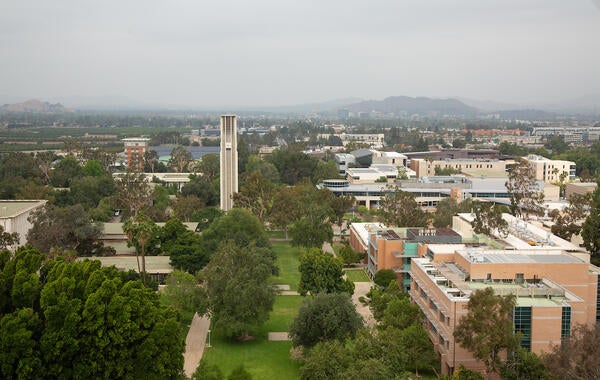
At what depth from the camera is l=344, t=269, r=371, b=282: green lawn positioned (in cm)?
3472

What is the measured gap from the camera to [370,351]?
63.0ft

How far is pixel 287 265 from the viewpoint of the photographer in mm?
37781

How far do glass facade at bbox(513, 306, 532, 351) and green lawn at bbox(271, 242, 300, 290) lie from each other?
1425 centimetres

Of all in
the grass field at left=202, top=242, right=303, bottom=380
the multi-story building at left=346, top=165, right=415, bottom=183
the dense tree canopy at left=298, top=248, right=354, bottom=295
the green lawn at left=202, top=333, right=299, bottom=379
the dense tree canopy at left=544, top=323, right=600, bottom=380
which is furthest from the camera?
the multi-story building at left=346, top=165, right=415, bottom=183

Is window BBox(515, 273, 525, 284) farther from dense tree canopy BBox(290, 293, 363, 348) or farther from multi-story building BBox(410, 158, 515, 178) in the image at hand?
multi-story building BBox(410, 158, 515, 178)

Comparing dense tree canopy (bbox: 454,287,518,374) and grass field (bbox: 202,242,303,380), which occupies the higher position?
dense tree canopy (bbox: 454,287,518,374)

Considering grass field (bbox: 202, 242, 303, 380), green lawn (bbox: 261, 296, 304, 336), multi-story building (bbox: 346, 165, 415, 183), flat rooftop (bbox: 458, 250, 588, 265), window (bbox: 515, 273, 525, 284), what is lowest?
green lawn (bbox: 261, 296, 304, 336)

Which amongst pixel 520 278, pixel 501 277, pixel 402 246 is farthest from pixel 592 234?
pixel 402 246

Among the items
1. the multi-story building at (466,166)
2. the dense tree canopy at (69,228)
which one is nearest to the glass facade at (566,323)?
the dense tree canopy at (69,228)

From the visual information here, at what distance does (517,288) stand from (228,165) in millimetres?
29952

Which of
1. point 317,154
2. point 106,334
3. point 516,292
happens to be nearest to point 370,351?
point 516,292

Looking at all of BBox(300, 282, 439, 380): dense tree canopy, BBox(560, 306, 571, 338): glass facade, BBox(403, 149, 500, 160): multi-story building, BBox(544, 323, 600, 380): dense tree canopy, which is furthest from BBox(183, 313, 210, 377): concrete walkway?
BBox(403, 149, 500, 160): multi-story building

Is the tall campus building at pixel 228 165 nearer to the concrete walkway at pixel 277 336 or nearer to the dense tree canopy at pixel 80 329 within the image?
the concrete walkway at pixel 277 336

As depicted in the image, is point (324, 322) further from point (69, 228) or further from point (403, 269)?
point (69, 228)
